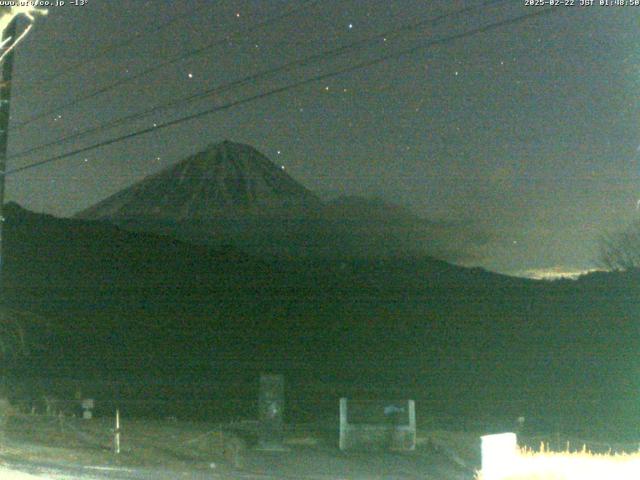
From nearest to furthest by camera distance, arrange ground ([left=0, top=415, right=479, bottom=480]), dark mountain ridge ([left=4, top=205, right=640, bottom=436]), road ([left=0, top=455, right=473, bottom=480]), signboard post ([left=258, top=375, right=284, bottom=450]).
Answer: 1. road ([left=0, top=455, right=473, bottom=480])
2. ground ([left=0, top=415, right=479, bottom=480])
3. signboard post ([left=258, top=375, right=284, bottom=450])
4. dark mountain ridge ([left=4, top=205, right=640, bottom=436])

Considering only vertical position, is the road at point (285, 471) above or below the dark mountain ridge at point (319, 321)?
below

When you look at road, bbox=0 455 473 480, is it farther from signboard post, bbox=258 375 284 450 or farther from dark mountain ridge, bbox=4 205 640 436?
dark mountain ridge, bbox=4 205 640 436

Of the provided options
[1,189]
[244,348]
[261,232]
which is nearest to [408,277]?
[244,348]

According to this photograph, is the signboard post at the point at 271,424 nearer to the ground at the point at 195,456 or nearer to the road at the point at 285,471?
the ground at the point at 195,456

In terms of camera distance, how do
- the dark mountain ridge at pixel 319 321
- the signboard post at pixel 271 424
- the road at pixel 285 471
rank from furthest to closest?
1. the dark mountain ridge at pixel 319 321
2. the signboard post at pixel 271 424
3. the road at pixel 285 471

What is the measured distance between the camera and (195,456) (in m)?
18.5

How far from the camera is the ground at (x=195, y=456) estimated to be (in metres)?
12.9

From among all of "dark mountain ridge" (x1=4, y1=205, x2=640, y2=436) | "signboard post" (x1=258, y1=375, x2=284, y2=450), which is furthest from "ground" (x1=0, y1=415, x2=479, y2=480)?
"dark mountain ridge" (x1=4, y1=205, x2=640, y2=436)

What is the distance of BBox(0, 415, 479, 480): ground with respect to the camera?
12.9 m

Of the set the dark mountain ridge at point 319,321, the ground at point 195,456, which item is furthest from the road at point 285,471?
the dark mountain ridge at point 319,321

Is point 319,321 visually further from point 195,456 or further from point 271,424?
point 195,456

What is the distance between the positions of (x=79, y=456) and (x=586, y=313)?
234ft

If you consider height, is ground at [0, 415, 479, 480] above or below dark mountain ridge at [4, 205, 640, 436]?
below

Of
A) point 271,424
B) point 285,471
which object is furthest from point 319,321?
point 285,471
